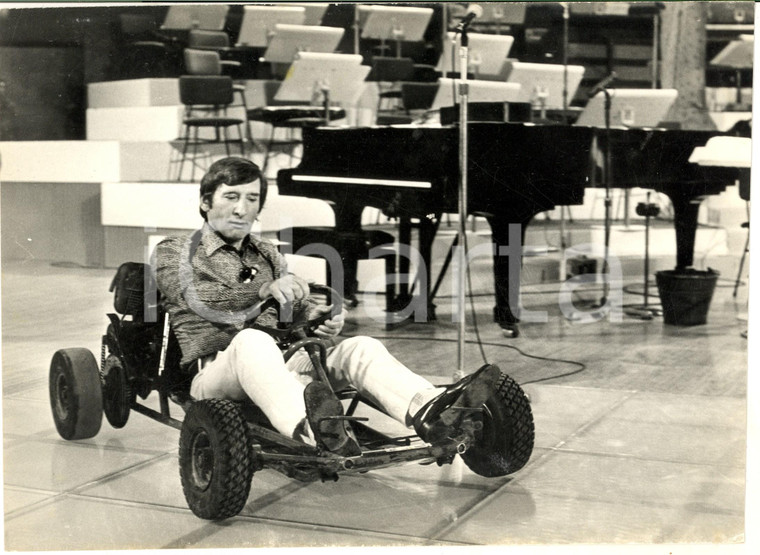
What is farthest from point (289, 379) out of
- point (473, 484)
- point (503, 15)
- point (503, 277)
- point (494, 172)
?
point (503, 15)

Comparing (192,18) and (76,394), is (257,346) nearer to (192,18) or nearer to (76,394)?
(76,394)

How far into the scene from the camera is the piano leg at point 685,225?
5.89 m

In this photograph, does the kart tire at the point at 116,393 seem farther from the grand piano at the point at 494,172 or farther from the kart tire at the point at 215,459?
the grand piano at the point at 494,172

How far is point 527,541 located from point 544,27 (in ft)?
37.0

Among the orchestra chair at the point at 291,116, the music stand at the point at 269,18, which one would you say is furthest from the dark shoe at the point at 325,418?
the music stand at the point at 269,18

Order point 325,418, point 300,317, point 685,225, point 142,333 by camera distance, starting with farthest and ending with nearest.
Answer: point 685,225, point 142,333, point 300,317, point 325,418

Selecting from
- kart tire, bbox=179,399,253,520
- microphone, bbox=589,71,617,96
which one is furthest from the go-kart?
microphone, bbox=589,71,617,96

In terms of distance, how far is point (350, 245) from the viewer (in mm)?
5559

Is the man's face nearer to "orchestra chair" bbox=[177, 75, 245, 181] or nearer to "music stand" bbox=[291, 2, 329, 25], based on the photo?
"orchestra chair" bbox=[177, 75, 245, 181]

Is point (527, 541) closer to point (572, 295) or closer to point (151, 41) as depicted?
point (572, 295)

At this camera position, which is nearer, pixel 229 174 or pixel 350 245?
pixel 229 174

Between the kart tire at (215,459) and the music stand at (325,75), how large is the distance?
15.6 ft

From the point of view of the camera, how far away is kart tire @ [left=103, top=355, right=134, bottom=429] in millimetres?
3164

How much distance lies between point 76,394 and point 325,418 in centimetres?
117
